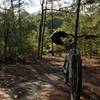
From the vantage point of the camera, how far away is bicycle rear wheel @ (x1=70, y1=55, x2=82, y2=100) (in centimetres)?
603

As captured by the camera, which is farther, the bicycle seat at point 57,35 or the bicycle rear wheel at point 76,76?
the bicycle rear wheel at point 76,76

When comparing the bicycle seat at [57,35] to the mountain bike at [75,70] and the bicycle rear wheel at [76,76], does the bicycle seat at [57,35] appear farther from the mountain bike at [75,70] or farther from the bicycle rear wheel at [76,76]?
the bicycle rear wheel at [76,76]

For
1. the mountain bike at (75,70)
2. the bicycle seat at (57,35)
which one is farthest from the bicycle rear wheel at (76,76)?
the bicycle seat at (57,35)

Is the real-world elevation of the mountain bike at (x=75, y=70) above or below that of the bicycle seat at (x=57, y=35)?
below

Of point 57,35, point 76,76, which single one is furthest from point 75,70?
point 57,35

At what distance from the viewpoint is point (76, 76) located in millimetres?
6098

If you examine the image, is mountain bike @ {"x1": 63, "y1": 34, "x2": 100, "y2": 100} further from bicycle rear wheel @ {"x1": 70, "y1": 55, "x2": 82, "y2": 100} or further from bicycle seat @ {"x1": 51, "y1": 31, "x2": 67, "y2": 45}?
bicycle seat @ {"x1": 51, "y1": 31, "x2": 67, "y2": 45}

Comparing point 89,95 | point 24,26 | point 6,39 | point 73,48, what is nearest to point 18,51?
point 6,39

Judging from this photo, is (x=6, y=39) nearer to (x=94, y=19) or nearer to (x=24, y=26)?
(x=24, y=26)

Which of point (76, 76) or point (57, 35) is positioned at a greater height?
point (57, 35)

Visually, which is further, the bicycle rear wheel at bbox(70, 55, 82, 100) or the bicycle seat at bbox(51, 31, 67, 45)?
the bicycle rear wheel at bbox(70, 55, 82, 100)

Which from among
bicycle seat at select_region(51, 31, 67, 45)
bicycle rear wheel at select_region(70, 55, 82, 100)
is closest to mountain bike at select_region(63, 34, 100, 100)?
bicycle rear wheel at select_region(70, 55, 82, 100)

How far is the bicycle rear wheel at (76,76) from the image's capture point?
19.8 feet

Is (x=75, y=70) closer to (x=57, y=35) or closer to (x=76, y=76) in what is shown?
(x=76, y=76)
